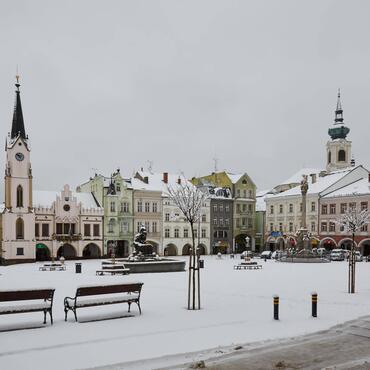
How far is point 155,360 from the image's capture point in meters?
9.55

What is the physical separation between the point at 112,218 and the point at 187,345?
50846 millimetres

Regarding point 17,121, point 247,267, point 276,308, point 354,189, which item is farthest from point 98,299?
point 354,189

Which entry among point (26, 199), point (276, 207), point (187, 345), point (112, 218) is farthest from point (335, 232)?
point (187, 345)

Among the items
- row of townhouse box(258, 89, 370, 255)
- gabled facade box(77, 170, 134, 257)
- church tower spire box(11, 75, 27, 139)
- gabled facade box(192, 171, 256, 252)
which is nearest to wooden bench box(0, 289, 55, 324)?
church tower spire box(11, 75, 27, 139)

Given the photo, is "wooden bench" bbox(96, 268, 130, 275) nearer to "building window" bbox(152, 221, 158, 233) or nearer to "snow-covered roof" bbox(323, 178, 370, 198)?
"building window" bbox(152, 221, 158, 233)

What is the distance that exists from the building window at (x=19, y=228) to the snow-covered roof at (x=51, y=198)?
3323 millimetres

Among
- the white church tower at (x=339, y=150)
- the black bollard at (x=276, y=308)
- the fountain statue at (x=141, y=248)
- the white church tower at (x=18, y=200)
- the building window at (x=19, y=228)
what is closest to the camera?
the black bollard at (x=276, y=308)

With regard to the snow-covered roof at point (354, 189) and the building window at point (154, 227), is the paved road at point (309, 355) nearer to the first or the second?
the snow-covered roof at point (354, 189)

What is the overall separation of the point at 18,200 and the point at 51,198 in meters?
5.27

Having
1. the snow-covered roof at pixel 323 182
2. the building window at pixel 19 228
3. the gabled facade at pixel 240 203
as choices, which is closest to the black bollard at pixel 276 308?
the building window at pixel 19 228

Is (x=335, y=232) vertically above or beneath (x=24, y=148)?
beneath

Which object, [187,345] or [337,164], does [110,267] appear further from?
Answer: [337,164]

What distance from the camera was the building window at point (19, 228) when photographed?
52531 mm

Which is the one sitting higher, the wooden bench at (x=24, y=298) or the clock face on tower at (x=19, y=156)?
the clock face on tower at (x=19, y=156)
